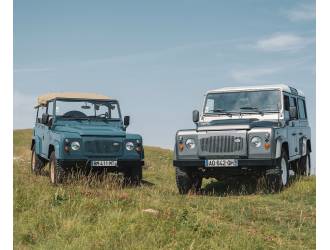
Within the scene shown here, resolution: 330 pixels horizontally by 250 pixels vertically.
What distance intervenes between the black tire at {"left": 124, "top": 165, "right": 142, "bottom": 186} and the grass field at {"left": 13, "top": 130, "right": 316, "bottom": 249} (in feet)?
6.71

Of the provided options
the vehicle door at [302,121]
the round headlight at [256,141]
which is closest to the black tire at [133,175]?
the round headlight at [256,141]

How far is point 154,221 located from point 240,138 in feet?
11.9

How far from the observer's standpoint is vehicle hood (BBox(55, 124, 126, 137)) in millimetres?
11304

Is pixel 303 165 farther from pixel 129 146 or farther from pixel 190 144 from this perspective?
pixel 129 146

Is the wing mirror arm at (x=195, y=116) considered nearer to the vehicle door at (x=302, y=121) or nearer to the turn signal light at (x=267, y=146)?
the turn signal light at (x=267, y=146)

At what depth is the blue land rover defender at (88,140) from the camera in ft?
36.3

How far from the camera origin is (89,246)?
6.31 metres

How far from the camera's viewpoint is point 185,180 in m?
10.7

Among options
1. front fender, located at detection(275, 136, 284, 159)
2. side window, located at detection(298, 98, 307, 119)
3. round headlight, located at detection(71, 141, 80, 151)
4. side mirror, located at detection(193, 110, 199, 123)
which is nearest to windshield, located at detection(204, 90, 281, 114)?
side mirror, located at detection(193, 110, 199, 123)

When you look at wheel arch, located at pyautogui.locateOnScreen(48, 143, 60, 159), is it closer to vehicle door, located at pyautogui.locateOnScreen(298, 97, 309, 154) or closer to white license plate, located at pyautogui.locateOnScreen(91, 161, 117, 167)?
white license plate, located at pyautogui.locateOnScreen(91, 161, 117, 167)

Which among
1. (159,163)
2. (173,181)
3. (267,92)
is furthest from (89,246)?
(159,163)

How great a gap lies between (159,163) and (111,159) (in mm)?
7330

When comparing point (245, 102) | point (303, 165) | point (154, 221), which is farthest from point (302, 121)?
point (154, 221)

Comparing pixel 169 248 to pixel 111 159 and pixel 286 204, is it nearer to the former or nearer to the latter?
pixel 286 204
